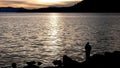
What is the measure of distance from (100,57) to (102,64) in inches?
81.3

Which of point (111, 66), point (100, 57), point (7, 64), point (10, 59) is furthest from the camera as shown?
point (10, 59)

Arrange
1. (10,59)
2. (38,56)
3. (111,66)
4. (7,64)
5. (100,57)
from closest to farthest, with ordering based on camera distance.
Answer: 1. (111,66)
2. (100,57)
3. (7,64)
4. (10,59)
5. (38,56)

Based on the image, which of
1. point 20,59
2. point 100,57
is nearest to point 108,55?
point 100,57

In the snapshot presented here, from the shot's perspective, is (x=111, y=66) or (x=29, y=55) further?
(x=29, y=55)

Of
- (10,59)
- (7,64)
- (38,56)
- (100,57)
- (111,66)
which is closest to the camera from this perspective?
(111,66)

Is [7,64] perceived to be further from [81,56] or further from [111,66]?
[111,66]

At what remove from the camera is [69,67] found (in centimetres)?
Answer: 2017

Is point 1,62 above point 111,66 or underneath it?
underneath

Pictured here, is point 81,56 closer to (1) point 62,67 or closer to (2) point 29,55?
(2) point 29,55

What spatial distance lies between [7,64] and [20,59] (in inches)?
167

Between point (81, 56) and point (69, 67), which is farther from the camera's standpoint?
point (81, 56)

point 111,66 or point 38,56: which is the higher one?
point 111,66

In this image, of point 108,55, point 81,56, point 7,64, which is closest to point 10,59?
point 7,64

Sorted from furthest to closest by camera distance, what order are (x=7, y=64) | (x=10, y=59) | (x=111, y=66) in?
(x=10, y=59) < (x=7, y=64) < (x=111, y=66)
